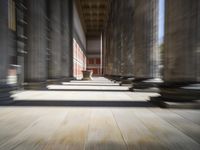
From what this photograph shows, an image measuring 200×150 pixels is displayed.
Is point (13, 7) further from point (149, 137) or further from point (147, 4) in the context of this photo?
point (149, 137)

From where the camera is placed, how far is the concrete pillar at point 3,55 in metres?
5.08

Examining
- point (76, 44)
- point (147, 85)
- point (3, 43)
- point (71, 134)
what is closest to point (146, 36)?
point (147, 85)

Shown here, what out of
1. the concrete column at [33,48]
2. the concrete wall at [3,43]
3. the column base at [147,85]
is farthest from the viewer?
the concrete column at [33,48]

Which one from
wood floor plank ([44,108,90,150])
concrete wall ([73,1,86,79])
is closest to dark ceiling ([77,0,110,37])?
concrete wall ([73,1,86,79])

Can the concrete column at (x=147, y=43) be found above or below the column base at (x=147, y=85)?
above

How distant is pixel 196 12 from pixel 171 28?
2.41 feet

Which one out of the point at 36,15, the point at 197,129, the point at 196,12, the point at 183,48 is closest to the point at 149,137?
the point at 197,129

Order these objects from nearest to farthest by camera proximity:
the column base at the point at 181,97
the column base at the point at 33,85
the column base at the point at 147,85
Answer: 1. the column base at the point at 181,97
2. the column base at the point at 147,85
3. the column base at the point at 33,85

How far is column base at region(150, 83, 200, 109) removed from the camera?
4.44 m

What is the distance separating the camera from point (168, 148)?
2.17 m

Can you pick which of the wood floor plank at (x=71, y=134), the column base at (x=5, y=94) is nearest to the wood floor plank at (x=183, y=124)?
the wood floor plank at (x=71, y=134)

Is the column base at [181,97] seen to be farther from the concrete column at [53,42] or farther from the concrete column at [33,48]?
the concrete column at [53,42]

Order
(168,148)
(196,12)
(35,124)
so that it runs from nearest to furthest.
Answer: (168,148), (35,124), (196,12)

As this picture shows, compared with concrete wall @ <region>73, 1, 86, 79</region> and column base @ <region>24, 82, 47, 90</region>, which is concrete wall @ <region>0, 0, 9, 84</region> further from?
concrete wall @ <region>73, 1, 86, 79</region>
